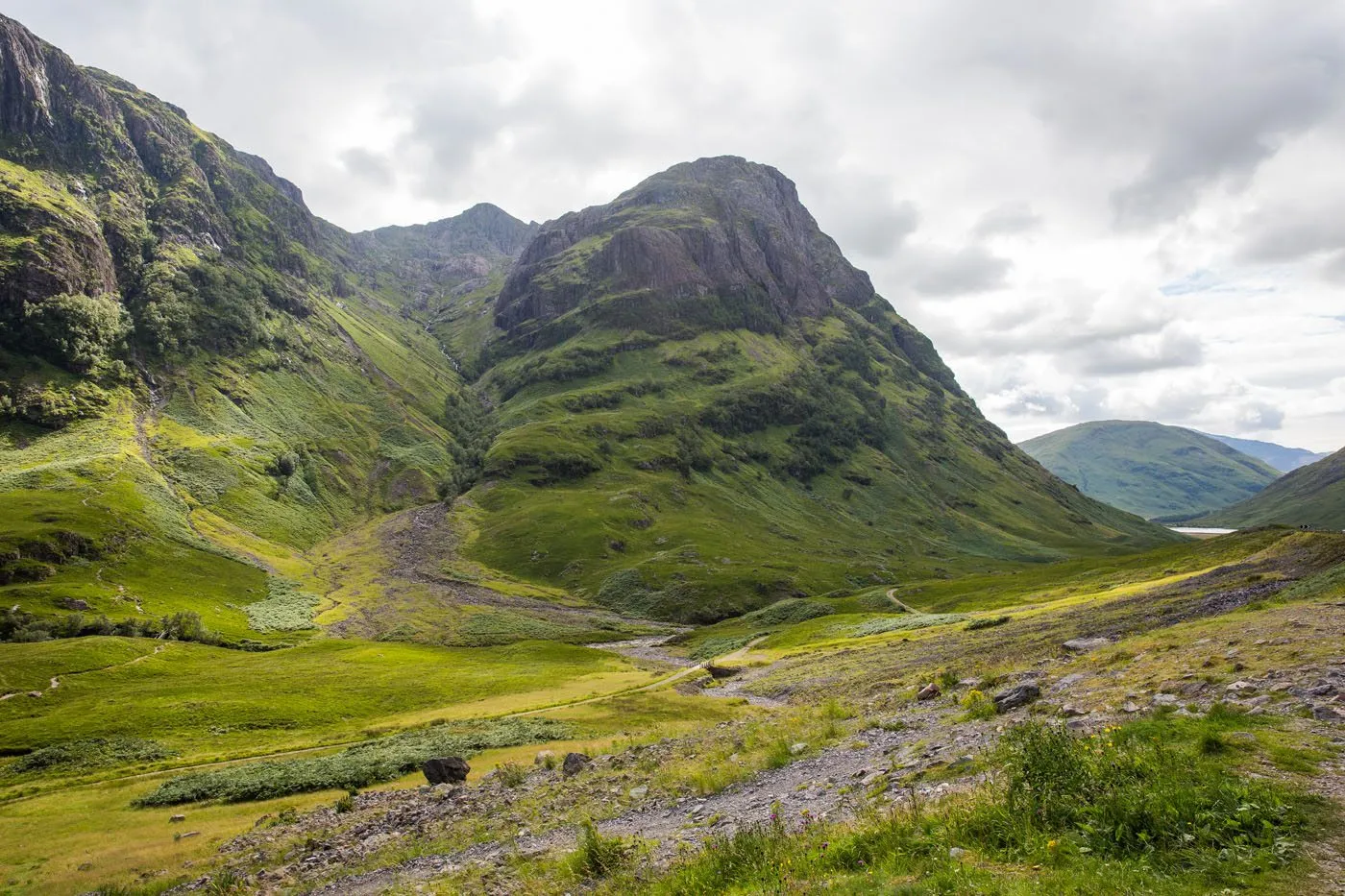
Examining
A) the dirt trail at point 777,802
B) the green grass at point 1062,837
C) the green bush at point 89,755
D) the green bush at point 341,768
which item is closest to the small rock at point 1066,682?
the dirt trail at point 777,802

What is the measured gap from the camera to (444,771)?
35719 millimetres

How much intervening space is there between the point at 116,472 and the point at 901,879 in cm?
20873

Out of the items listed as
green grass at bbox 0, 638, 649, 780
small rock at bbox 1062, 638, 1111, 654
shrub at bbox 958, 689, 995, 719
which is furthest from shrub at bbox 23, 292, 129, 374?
small rock at bbox 1062, 638, 1111, 654

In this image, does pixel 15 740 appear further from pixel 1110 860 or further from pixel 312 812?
pixel 1110 860

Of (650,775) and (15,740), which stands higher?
(650,775)

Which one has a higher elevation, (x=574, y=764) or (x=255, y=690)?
→ (x=574, y=764)

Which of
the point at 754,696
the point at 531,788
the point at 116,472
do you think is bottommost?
the point at 754,696

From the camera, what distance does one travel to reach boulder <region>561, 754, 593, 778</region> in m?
32.2

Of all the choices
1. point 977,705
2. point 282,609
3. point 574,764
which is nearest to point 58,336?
point 282,609

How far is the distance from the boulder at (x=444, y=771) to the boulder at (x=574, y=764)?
6.61 meters

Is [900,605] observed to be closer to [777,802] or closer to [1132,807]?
[777,802]

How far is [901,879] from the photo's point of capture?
10961 mm

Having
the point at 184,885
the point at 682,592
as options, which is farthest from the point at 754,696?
the point at 682,592

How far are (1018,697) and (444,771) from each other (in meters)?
29.9
